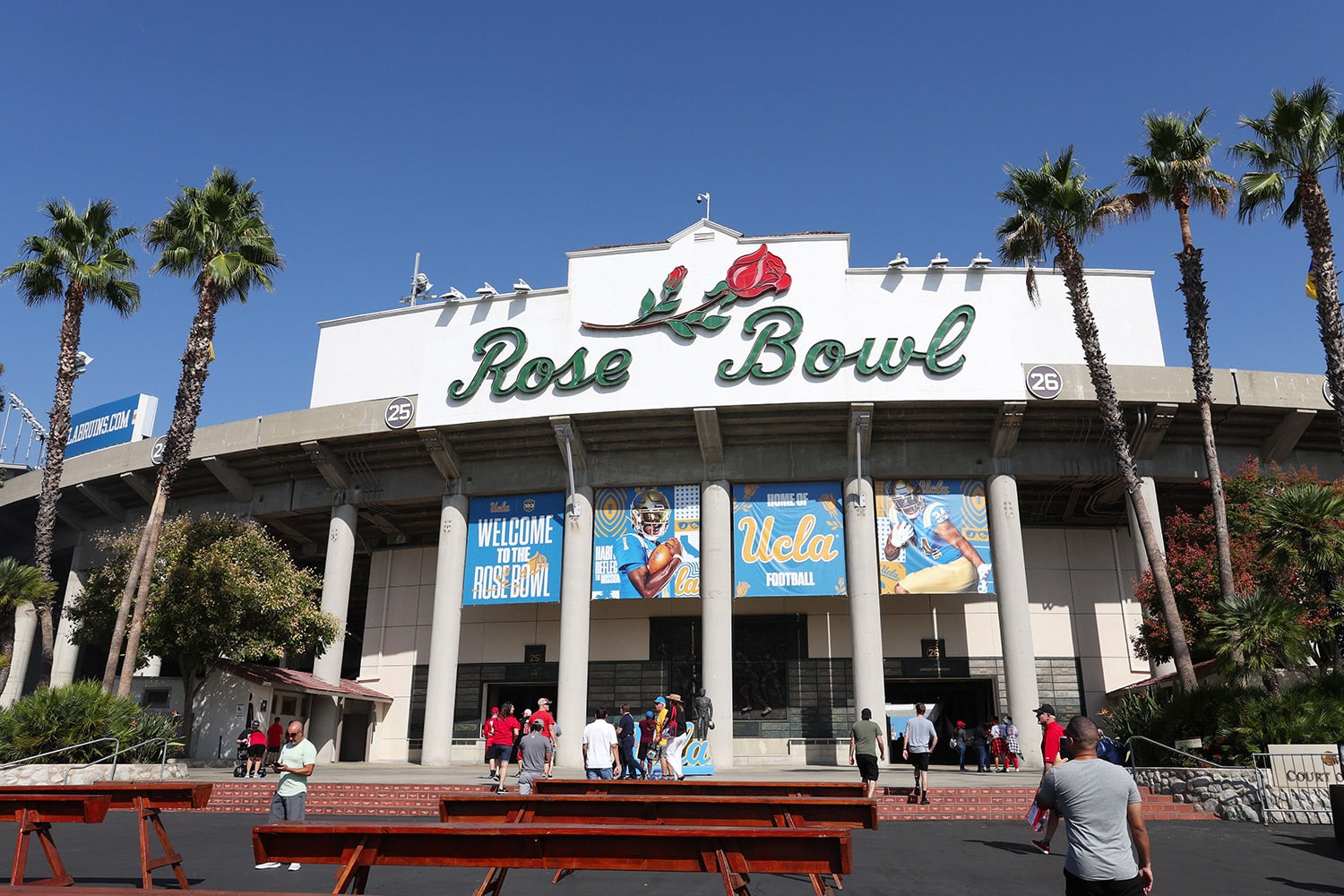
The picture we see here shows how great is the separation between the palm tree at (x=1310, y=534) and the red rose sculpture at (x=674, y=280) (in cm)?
1771

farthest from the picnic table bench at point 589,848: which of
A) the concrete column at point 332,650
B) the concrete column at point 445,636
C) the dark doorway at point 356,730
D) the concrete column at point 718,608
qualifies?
the dark doorway at point 356,730

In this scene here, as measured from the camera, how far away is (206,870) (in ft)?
29.3

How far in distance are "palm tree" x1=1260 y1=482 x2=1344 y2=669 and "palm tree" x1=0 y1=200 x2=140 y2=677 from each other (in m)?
30.9

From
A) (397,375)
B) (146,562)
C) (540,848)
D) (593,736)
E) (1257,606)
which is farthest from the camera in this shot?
(397,375)

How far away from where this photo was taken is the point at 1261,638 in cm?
1653

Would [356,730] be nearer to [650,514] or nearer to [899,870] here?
[650,514]

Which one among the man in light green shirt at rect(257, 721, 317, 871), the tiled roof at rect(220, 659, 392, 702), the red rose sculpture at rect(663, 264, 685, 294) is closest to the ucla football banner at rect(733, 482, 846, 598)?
the red rose sculpture at rect(663, 264, 685, 294)

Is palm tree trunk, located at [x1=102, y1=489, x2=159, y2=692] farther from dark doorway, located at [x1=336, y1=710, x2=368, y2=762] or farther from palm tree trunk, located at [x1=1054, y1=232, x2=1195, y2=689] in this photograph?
palm tree trunk, located at [x1=1054, y1=232, x2=1195, y2=689]

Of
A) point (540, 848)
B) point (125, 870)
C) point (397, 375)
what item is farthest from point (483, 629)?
point (540, 848)

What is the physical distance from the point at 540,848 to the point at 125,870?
19.3 feet

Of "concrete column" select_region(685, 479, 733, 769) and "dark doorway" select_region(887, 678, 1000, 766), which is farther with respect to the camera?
"dark doorway" select_region(887, 678, 1000, 766)

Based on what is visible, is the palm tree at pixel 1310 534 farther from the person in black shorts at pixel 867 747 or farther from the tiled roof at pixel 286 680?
the tiled roof at pixel 286 680

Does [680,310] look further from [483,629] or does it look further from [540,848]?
[540,848]

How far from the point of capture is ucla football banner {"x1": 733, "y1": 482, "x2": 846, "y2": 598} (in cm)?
2791
